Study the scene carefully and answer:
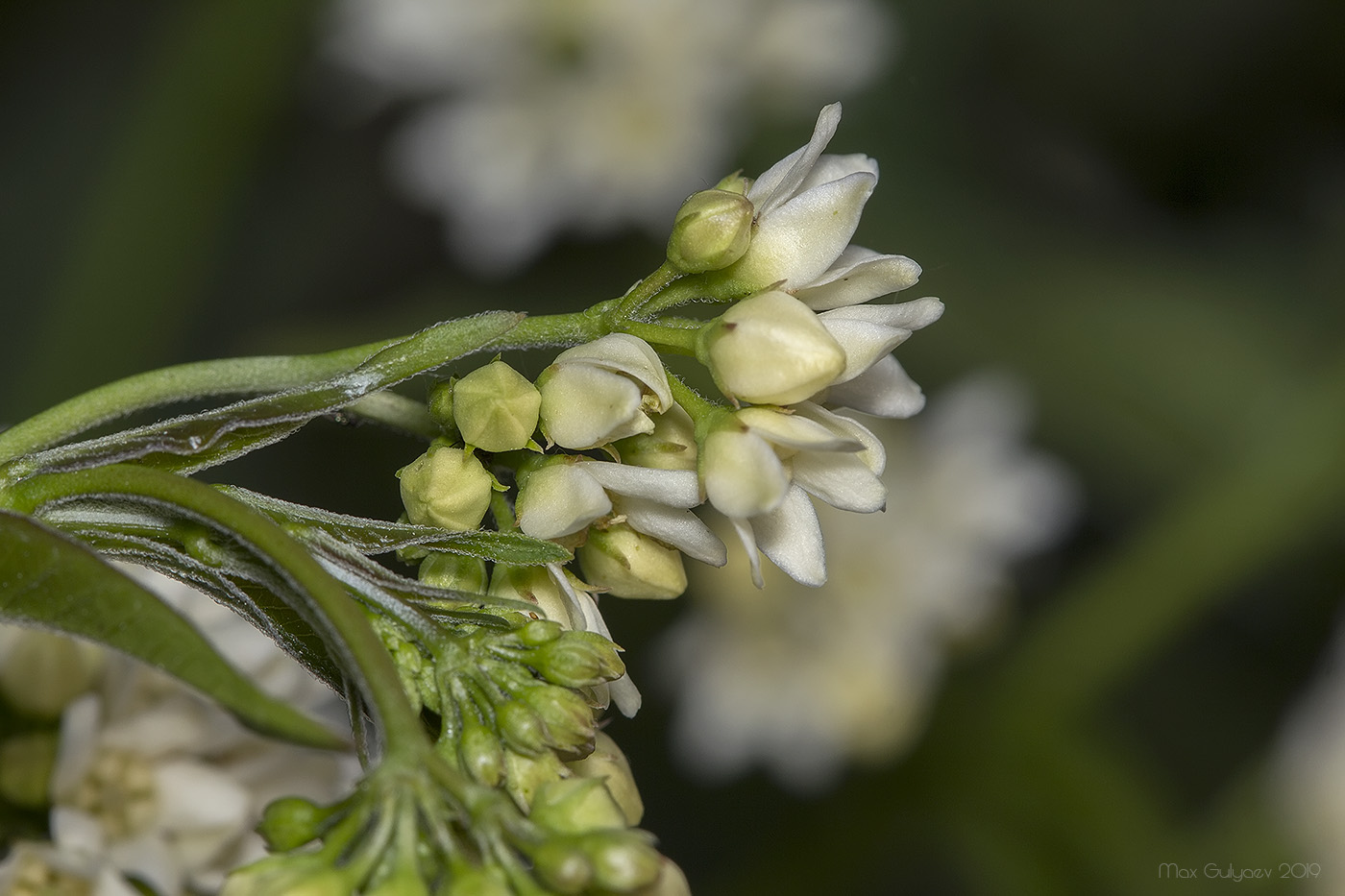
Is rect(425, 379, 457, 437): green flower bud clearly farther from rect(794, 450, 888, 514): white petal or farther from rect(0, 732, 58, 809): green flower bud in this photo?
rect(0, 732, 58, 809): green flower bud

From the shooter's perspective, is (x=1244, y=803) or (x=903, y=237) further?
(x=903, y=237)

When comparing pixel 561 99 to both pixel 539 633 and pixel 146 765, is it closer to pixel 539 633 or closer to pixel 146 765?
pixel 146 765

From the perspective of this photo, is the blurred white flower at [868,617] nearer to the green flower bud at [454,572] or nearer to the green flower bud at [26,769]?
the green flower bud at [26,769]

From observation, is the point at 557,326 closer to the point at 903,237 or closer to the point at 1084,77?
the point at 903,237

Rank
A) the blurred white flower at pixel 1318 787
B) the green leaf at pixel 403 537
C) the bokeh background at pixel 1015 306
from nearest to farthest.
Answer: the green leaf at pixel 403 537, the blurred white flower at pixel 1318 787, the bokeh background at pixel 1015 306

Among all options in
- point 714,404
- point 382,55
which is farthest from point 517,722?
point 382,55

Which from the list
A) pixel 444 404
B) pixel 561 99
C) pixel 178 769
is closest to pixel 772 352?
pixel 444 404

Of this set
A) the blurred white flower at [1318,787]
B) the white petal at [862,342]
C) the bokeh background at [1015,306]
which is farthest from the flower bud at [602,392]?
the blurred white flower at [1318,787]
